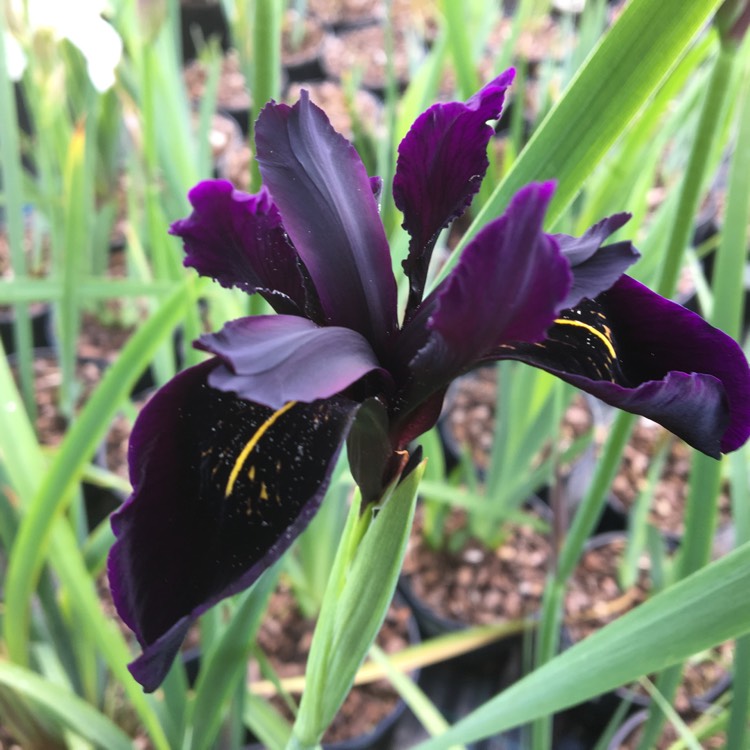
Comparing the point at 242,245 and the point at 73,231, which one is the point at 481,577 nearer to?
the point at 73,231

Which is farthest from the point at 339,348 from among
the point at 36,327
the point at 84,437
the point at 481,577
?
the point at 36,327

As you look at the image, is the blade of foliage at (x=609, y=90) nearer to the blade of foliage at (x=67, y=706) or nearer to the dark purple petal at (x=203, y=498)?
the dark purple petal at (x=203, y=498)

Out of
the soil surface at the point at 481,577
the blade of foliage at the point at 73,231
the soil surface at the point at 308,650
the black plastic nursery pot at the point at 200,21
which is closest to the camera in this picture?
the blade of foliage at the point at 73,231

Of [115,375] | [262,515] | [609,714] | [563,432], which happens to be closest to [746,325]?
[563,432]

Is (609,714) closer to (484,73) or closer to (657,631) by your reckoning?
(657,631)

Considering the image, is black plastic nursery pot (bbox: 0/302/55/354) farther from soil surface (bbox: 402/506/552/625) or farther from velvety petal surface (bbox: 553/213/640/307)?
velvety petal surface (bbox: 553/213/640/307)

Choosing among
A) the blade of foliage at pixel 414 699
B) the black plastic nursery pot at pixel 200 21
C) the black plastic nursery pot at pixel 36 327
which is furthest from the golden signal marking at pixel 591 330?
the black plastic nursery pot at pixel 200 21

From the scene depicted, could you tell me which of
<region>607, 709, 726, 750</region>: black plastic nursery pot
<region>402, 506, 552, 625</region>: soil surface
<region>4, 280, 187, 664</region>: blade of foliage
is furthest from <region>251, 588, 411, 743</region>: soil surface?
<region>4, 280, 187, 664</region>: blade of foliage
